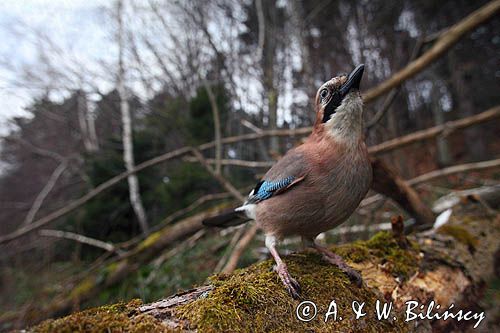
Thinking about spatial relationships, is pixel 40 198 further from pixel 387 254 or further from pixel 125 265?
pixel 387 254

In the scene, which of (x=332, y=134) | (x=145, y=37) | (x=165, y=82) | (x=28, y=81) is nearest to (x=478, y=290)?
(x=332, y=134)

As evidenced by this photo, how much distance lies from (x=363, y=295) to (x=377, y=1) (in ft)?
38.8

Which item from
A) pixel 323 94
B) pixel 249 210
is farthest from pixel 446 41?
pixel 249 210

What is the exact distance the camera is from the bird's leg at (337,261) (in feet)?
6.36

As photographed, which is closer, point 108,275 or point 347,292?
point 347,292

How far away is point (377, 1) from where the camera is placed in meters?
11.1

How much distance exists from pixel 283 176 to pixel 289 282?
70cm

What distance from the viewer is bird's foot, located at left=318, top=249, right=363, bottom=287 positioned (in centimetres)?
193

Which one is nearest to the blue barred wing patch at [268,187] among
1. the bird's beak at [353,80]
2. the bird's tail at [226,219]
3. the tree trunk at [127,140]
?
the bird's tail at [226,219]

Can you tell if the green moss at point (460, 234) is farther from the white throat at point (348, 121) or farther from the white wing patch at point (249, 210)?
the white wing patch at point (249, 210)

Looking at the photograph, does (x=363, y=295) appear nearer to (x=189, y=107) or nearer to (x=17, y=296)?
(x=189, y=107)

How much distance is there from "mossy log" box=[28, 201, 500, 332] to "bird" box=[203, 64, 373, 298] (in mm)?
181

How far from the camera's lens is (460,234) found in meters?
2.93

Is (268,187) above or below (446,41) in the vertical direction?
below
